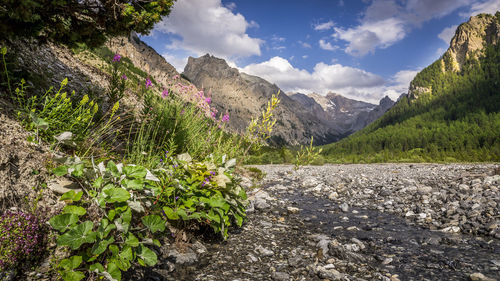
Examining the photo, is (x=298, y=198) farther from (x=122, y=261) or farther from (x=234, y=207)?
(x=122, y=261)

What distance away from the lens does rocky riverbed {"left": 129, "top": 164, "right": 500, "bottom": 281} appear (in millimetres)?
3039

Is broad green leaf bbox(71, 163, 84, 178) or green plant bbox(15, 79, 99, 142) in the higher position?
green plant bbox(15, 79, 99, 142)

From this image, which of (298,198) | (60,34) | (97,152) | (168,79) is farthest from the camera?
(298,198)

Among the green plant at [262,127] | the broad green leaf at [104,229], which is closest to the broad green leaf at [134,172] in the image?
the broad green leaf at [104,229]

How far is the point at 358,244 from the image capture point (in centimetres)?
415

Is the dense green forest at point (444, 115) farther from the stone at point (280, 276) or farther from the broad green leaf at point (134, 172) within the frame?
the broad green leaf at point (134, 172)

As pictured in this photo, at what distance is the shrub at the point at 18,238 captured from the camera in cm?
180

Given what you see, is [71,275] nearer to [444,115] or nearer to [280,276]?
[280,276]

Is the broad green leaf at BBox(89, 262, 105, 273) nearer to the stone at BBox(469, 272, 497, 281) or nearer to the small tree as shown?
the stone at BBox(469, 272, 497, 281)

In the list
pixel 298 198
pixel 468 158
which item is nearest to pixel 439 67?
pixel 468 158

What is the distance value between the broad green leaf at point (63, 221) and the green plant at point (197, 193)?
913 millimetres

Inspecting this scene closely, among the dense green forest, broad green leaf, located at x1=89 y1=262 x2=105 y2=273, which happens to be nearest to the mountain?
the dense green forest

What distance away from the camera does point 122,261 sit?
2.09 meters

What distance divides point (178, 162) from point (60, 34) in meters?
3.97
